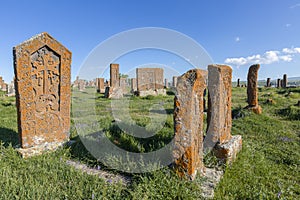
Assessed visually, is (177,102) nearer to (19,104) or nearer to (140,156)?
(140,156)

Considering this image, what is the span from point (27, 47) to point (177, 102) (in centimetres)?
339

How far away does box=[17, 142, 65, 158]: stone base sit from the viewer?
3.92 meters

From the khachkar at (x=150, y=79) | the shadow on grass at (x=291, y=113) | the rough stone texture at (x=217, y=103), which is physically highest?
the khachkar at (x=150, y=79)

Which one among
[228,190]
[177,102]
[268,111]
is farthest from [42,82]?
[268,111]

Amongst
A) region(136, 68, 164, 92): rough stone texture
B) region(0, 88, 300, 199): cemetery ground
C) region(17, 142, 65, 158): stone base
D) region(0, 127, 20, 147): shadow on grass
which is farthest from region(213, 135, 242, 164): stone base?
region(136, 68, 164, 92): rough stone texture

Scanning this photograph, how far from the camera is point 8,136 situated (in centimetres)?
516

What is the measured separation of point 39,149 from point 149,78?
50.5ft

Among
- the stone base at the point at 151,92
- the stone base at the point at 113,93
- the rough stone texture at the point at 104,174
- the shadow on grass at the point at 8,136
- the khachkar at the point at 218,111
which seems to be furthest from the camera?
the stone base at the point at 151,92

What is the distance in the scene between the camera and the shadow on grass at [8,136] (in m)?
4.67

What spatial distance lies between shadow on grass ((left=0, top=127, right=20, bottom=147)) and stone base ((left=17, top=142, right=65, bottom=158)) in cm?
83

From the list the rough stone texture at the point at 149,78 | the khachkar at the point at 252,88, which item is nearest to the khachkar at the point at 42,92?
the khachkar at the point at 252,88

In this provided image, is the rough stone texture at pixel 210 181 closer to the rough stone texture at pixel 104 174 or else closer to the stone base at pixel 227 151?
the stone base at pixel 227 151

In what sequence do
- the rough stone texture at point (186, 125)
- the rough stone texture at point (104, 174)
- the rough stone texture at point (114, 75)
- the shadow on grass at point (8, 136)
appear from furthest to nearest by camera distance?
1. the rough stone texture at point (114, 75)
2. the shadow on grass at point (8, 136)
3. the rough stone texture at point (104, 174)
4. the rough stone texture at point (186, 125)

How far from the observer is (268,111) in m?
9.02
